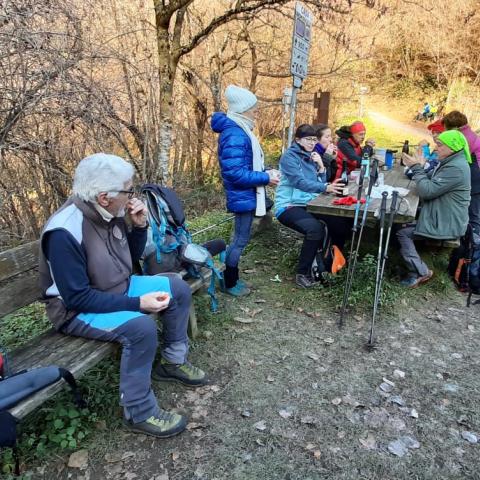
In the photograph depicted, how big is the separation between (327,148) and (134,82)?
2970mm

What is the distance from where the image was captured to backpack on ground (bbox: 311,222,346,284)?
4.40 metres

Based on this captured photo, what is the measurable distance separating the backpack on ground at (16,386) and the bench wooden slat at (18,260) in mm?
575

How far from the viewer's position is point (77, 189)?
7.98 feet

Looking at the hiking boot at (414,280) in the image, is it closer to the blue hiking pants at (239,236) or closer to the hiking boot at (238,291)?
the hiking boot at (238,291)

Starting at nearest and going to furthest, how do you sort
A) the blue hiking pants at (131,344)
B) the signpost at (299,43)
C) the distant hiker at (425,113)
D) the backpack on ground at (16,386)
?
the backpack on ground at (16,386) < the blue hiking pants at (131,344) < the signpost at (299,43) < the distant hiker at (425,113)

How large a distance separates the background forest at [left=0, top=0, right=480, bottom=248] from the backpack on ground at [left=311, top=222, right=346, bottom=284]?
279 centimetres

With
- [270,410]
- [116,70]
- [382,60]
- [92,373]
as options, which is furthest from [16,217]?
[382,60]

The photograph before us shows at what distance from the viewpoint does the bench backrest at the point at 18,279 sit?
2.58 meters

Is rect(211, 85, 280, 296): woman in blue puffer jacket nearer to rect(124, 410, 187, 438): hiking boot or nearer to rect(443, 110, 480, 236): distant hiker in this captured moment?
rect(124, 410, 187, 438): hiking boot

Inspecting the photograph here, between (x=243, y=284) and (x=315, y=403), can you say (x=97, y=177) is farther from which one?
(x=243, y=284)

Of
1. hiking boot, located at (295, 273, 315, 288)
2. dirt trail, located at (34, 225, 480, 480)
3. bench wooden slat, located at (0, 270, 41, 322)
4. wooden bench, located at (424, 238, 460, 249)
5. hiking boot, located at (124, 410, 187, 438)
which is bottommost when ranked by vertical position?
dirt trail, located at (34, 225, 480, 480)

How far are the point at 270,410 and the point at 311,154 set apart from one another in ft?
9.05

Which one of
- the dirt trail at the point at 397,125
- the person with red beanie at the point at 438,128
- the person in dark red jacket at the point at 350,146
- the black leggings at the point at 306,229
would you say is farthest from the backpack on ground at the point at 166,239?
the dirt trail at the point at 397,125

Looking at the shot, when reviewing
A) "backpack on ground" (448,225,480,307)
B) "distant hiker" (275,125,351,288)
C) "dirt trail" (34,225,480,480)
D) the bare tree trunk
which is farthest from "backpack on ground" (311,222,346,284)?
the bare tree trunk
